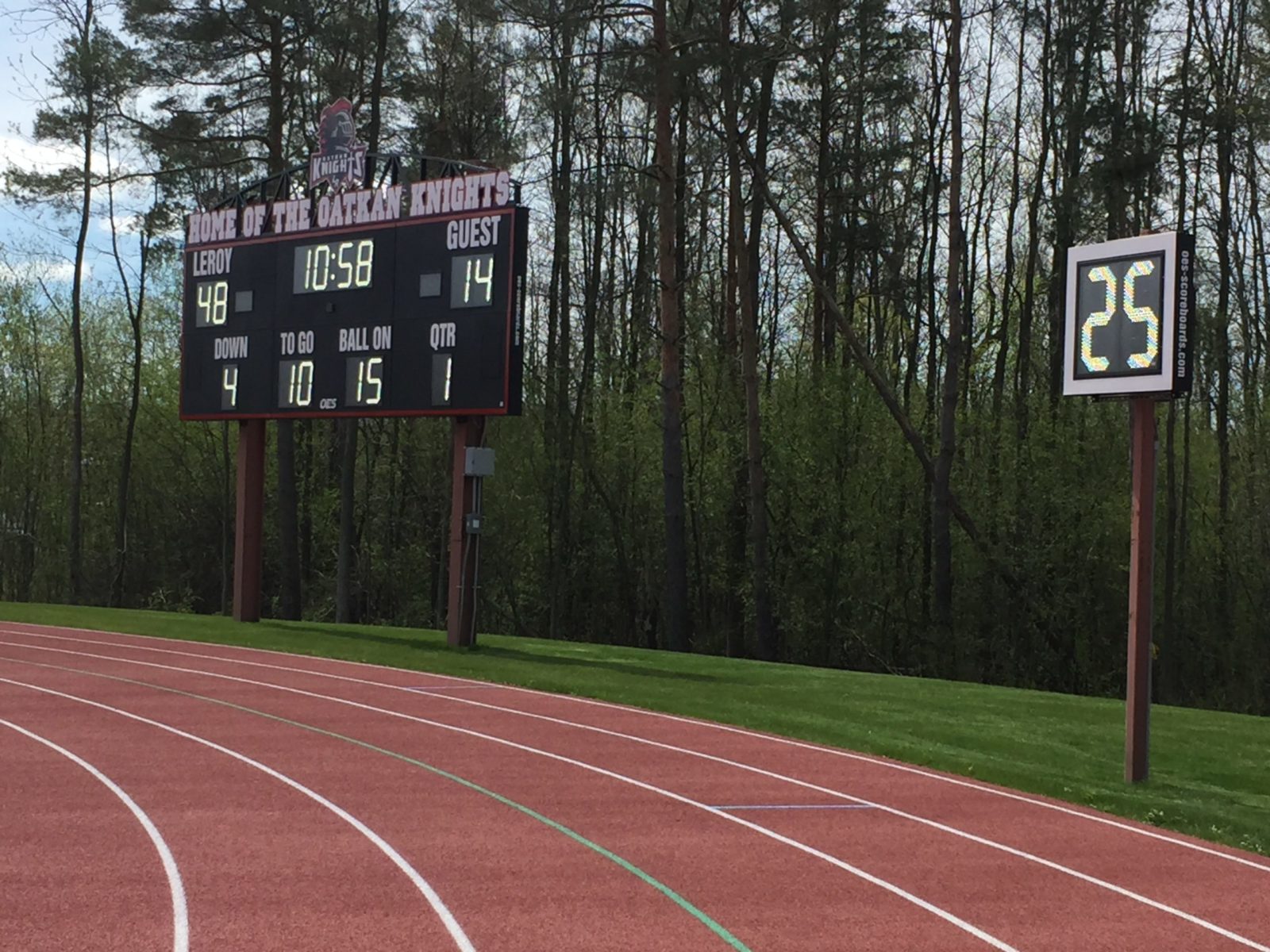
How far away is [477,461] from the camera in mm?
22891

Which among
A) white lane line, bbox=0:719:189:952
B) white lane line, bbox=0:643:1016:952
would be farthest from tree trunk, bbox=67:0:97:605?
white lane line, bbox=0:719:189:952

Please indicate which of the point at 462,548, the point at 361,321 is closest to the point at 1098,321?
the point at 462,548

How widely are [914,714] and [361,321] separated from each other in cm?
1090

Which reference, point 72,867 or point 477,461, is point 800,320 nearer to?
point 477,461

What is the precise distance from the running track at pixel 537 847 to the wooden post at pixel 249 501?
10.9m

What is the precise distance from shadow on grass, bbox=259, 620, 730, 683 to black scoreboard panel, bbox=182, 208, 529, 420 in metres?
3.92

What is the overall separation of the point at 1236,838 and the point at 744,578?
2476 cm

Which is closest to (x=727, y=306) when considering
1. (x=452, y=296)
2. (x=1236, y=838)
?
(x=452, y=296)

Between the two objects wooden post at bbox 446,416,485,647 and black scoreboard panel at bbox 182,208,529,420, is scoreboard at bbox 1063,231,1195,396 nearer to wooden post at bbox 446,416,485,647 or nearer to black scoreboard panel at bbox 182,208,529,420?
black scoreboard panel at bbox 182,208,529,420

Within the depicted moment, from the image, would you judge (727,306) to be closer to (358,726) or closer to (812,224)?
(812,224)

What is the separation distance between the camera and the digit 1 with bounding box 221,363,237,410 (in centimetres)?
2528

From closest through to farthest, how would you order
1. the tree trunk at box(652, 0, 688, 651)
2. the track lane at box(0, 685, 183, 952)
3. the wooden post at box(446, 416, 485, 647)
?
the track lane at box(0, 685, 183, 952)
the wooden post at box(446, 416, 485, 647)
the tree trunk at box(652, 0, 688, 651)

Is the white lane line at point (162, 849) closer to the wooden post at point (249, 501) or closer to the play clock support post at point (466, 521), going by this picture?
the play clock support post at point (466, 521)

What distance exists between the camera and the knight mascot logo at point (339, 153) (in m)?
25.0
